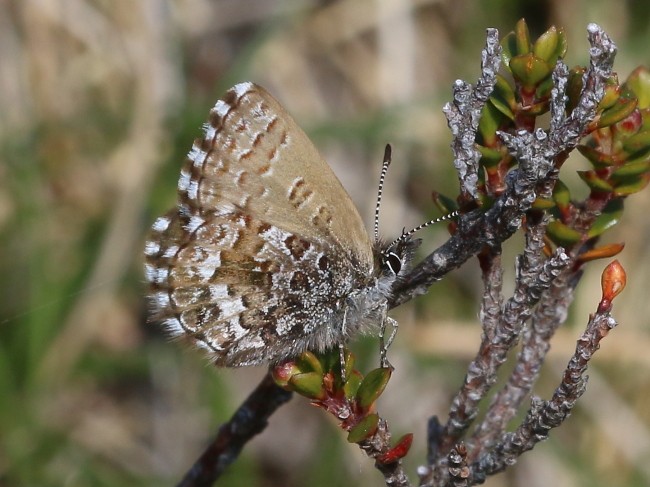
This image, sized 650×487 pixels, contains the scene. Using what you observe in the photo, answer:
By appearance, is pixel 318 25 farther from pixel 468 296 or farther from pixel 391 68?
pixel 468 296

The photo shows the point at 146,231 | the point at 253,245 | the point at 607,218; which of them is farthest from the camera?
the point at 146,231

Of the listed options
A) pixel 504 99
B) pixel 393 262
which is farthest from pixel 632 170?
pixel 393 262

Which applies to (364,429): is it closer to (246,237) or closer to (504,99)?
(504,99)

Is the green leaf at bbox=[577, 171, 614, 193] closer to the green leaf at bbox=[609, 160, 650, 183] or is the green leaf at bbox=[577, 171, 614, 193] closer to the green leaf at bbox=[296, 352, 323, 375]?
the green leaf at bbox=[609, 160, 650, 183]

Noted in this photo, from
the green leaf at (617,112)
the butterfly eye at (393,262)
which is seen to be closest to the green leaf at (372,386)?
the green leaf at (617,112)

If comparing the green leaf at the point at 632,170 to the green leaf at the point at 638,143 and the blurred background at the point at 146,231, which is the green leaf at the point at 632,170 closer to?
the green leaf at the point at 638,143
